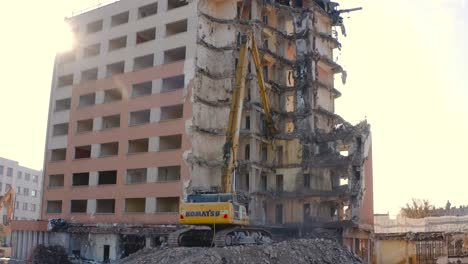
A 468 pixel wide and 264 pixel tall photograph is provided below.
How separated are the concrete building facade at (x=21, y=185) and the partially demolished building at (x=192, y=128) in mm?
59929

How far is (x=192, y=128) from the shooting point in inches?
1858

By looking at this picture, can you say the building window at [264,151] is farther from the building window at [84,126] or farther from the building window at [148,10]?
the building window at [84,126]

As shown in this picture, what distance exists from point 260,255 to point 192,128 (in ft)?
70.1

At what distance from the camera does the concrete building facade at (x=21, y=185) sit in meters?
112

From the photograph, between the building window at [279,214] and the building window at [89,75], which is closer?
the building window at [279,214]

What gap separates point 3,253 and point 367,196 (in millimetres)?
41471

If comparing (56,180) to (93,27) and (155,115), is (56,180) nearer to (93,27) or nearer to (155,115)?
(155,115)

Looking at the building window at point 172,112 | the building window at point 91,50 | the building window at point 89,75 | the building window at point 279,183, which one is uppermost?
the building window at point 91,50

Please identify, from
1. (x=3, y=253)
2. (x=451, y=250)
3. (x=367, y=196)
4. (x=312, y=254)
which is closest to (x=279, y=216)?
(x=367, y=196)

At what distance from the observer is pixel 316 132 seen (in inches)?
2037

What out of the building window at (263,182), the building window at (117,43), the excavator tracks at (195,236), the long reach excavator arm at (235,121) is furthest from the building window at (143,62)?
the excavator tracks at (195,236)

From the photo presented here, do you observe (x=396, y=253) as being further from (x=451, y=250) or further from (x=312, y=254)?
(x=312, y=254)

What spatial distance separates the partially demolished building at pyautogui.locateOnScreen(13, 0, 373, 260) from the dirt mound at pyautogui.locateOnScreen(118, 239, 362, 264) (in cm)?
1465

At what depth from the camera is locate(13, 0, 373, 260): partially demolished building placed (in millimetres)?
48031
